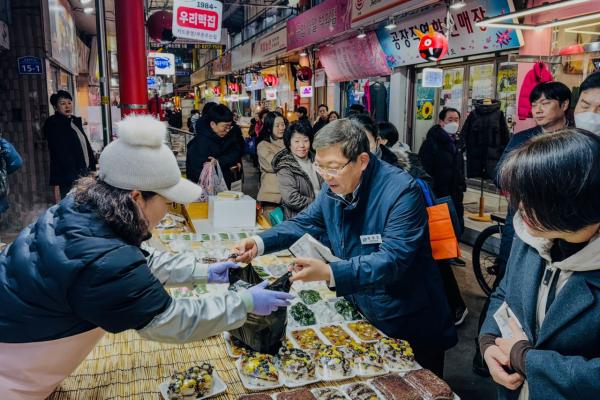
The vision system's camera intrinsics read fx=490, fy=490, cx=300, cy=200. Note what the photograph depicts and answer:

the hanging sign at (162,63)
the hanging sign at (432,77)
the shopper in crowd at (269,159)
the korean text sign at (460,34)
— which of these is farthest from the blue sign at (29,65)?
the hanging sign at (162,63)

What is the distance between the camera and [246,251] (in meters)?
2.72

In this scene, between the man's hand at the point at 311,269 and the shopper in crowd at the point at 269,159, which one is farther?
the shopper in crowd at the point at 269,159

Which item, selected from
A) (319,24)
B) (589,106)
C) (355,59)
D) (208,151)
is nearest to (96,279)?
(589,106)

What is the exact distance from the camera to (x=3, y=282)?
1645 millimetres

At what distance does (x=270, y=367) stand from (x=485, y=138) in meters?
6.69

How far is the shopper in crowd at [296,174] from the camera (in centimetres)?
456

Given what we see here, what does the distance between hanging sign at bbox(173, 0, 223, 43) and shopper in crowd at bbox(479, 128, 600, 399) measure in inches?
300

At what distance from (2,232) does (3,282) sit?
7516 mm

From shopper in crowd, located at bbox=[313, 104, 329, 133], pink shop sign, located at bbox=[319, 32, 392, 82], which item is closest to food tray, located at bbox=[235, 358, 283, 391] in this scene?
shopper in crowd, located at bbox=[313, 104, 329, 133]

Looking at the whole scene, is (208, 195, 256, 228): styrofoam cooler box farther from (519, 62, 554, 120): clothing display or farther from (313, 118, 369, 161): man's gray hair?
(519, 62, 554, 120): clothing display

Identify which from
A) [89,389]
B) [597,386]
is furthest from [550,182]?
[89,389]

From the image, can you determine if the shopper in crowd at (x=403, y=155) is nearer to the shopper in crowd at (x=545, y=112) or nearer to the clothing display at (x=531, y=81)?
the shopper in crowd at (x=545, y=112)

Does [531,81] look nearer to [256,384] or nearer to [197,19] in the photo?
[197,19]

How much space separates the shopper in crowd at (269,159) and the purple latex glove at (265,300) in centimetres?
299
